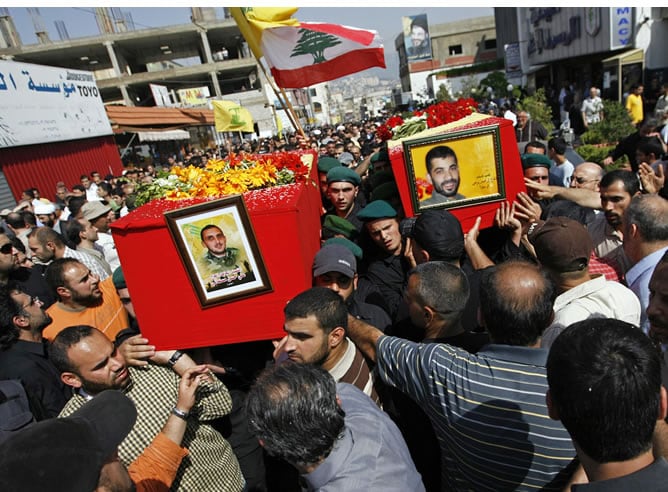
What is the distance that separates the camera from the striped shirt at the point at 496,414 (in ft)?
5.04

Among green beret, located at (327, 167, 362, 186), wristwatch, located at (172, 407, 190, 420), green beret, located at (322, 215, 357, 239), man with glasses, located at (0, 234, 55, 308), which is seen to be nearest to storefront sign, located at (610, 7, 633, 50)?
green beret, located at (327, 167, 362, 186)

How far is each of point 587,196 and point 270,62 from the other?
3.40 metres

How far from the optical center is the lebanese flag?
4.46m

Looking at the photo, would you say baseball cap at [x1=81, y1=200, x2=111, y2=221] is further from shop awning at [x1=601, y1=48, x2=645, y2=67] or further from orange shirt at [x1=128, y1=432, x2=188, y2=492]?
shop awning at [x1=601, y1=48, x2=645, y2=67]

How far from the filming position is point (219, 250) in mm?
2203

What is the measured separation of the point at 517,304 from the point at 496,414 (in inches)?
16.9

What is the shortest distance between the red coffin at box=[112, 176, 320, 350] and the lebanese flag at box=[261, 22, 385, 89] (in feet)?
8.74

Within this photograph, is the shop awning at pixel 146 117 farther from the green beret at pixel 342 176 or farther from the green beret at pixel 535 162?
the green beret at pixel 535 162

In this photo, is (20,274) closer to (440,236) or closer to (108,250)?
(108,250)

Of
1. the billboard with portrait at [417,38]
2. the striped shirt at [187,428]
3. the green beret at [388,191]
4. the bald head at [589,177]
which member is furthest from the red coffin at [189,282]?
the billboard with portrait at [417,38]

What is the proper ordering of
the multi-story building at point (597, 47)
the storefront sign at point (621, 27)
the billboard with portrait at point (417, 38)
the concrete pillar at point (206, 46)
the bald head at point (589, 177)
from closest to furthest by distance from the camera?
the bald head at point (589, 177), the multi-story building at point (597, 47), the storefront sign at point (621, 27), the concrete pillar at point (206, 46), the billboard with portrait at point (417, 38)

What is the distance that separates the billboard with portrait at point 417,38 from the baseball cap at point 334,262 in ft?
189

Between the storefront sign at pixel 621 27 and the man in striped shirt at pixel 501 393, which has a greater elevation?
the storefront sign at pixel 621 27

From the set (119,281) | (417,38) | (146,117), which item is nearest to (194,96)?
(146,117)
